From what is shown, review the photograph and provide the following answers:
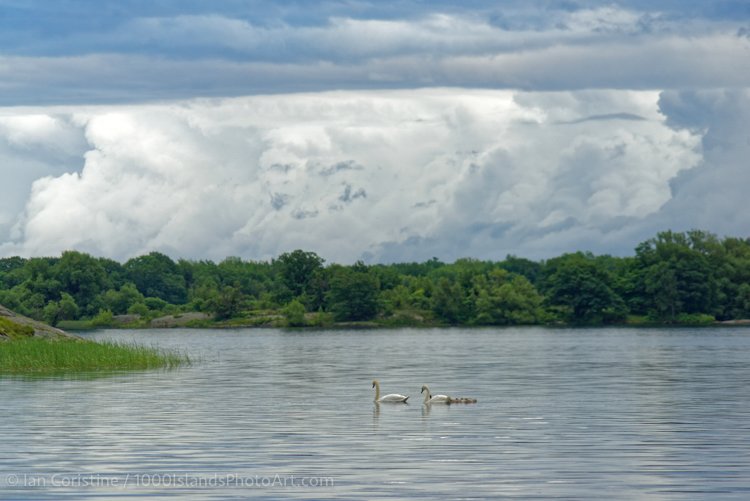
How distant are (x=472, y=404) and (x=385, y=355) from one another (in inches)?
2187

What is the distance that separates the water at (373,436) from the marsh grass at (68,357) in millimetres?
4906

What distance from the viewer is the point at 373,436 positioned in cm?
4000

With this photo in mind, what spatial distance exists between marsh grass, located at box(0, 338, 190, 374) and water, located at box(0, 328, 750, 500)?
4906 mm

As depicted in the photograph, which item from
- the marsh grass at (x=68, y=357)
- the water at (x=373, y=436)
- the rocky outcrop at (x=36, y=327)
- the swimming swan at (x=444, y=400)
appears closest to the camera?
the water at (x=373, y=436)

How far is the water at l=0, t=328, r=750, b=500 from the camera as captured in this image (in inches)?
1137

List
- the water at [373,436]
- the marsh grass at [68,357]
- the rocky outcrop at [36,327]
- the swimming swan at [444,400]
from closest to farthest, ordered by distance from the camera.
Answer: the water at [373,436]
the swimming swan at [444,400]
the marsh grass at [68,357]
the rocky outcrop at [36,327]

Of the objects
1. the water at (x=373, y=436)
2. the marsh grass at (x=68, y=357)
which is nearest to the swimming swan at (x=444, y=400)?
the water at (x=373, y=436)

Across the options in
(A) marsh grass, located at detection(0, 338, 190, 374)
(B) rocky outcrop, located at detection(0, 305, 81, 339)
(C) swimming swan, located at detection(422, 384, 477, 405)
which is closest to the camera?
(C) swimming swan, located at detection(422, 384, 477, 405)

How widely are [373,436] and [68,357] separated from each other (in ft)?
134

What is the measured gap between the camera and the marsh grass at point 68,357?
74.4 m

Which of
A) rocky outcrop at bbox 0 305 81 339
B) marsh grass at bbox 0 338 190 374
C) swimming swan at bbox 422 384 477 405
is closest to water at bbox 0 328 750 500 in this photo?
swimming swan at bbox 422 384 477 405

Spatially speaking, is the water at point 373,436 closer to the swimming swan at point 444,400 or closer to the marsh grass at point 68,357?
the swimming swan at point 444,400

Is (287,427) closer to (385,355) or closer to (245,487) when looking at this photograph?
(245,487)

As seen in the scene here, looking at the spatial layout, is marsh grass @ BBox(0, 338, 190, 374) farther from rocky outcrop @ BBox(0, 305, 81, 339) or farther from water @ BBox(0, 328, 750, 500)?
rocky outcrop @ BBox(0, 305, 81, 339)
